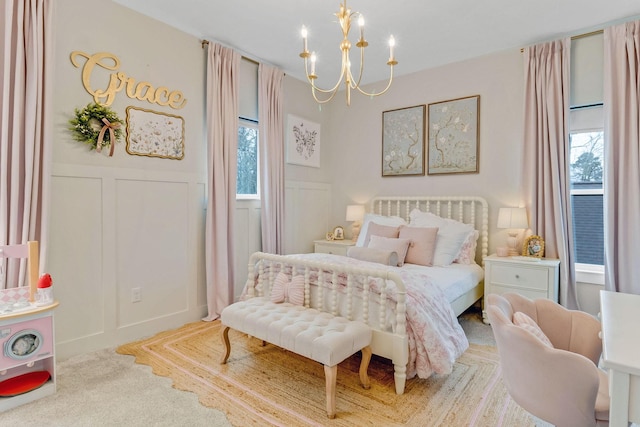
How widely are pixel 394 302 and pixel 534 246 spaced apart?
1.92 metres

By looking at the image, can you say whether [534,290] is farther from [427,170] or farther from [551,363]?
[551,363]

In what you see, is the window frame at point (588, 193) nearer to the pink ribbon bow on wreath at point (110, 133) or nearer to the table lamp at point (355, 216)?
the table lamp at point (355, 216)

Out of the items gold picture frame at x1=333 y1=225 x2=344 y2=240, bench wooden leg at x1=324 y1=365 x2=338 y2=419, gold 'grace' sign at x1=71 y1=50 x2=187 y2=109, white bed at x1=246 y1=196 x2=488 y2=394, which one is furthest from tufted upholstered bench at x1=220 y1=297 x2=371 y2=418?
gold picture frame at x1=333 y1=225 x2=344 y2=240

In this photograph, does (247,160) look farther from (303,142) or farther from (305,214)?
(305,214)

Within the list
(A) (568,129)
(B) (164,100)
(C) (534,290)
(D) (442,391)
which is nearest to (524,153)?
(A) (568,129)

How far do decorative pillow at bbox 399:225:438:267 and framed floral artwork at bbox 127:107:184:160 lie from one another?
2.42m

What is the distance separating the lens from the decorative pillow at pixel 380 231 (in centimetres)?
362

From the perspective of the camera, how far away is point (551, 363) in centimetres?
121

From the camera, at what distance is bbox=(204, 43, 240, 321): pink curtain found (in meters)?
3.38

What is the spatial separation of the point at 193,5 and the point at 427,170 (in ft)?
9.78

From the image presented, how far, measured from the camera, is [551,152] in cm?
326

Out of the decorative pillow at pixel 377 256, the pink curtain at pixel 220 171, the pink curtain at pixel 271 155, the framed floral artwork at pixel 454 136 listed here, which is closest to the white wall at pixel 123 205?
→ the pink curtain at pixel 220 171

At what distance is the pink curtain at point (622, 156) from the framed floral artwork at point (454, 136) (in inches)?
45.3

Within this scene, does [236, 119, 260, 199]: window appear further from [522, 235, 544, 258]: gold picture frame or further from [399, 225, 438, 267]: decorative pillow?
[522, 235, 544, 258]: gold picture frame
